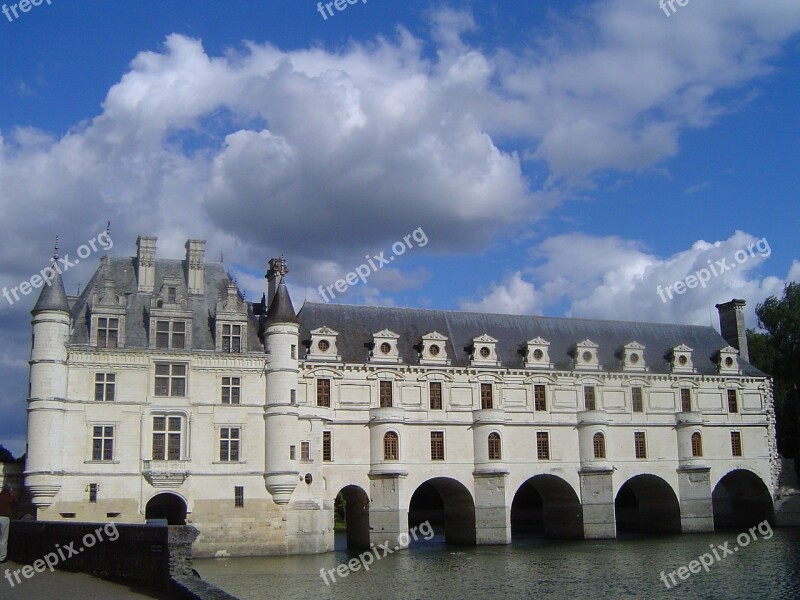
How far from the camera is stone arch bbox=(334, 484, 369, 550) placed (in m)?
42.0

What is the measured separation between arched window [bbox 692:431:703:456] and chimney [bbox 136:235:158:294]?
95.4 ft

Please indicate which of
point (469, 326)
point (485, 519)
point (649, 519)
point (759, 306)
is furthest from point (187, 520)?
point (759, 306)

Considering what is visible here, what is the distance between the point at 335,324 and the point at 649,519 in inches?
814

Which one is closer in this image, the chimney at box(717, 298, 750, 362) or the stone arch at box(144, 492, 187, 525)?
the stone arch at box(144, 492, 187, 525)

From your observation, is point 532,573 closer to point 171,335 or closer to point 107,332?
point 171,335

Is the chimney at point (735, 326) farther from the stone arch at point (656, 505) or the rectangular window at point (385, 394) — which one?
the rectangular window at point (385, 394)

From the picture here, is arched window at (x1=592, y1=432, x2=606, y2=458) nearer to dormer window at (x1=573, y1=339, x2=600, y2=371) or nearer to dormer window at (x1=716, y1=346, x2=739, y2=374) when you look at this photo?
dormer window at (x1=573, y1=339, x2=600, y2=371)

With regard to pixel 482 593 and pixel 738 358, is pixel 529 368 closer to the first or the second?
pixel 738 358

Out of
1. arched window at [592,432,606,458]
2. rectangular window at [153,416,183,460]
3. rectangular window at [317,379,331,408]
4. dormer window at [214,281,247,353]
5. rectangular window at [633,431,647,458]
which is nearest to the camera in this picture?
rectangular window at [153,416,183,460]

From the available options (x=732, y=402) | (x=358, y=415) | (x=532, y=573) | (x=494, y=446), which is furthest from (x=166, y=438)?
(x=732, y=402)

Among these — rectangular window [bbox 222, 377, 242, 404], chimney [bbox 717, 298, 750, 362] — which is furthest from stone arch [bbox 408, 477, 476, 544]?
chimney [bbox 717, 298, 750, 362]

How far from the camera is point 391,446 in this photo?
42250mm

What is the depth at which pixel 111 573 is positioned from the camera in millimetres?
20312

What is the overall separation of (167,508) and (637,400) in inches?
974
